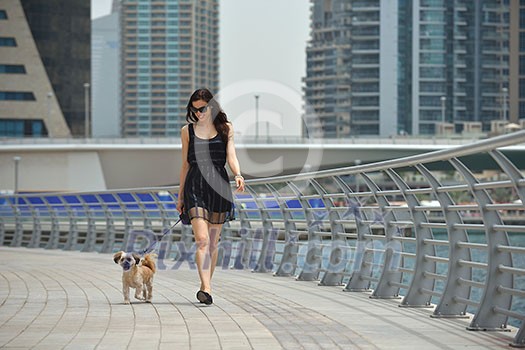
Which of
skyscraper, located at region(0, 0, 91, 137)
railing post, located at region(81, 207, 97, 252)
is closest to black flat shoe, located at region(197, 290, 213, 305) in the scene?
railing post, located at region(81, 207, 97, 252)

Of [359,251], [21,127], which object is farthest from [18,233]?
[21,127]

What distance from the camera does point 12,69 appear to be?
113m

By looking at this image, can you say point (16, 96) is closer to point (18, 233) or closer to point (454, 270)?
point (18, 233)

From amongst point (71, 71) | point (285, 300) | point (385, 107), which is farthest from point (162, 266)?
point (385, 107)

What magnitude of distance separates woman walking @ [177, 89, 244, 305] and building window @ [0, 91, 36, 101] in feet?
350

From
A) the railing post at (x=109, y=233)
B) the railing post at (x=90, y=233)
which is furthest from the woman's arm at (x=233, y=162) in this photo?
the railing post at (x=90, y=233)

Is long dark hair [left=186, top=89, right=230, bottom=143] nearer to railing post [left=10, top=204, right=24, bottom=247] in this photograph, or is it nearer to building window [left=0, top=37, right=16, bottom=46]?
railing post [left=10, top=204, right=24, bottom=247]

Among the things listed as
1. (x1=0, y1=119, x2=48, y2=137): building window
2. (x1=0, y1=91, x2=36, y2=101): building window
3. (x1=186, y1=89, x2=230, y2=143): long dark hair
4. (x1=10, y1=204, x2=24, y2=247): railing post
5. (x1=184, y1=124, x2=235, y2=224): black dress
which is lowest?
(x1=10, y1=204, x2=24, y2=247): railing post

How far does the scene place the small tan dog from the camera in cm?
926

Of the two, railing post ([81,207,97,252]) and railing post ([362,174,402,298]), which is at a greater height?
railing post ([362,174,402,298])

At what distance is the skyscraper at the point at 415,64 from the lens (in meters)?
169

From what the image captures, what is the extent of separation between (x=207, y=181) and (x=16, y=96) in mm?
107297

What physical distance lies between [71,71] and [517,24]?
75711 millimetres

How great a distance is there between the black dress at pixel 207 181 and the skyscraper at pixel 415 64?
16033 centimetres
